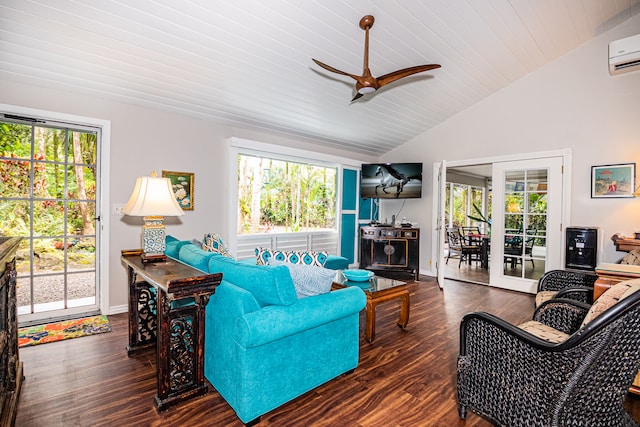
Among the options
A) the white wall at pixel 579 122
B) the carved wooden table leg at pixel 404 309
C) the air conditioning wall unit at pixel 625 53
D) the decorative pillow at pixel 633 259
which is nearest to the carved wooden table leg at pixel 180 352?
the carved wooden table leg at pixel 404 309

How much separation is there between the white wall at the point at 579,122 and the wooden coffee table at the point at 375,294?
2933 millimetres

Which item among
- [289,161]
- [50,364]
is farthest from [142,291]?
[289,161]

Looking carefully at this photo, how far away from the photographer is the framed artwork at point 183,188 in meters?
3.79

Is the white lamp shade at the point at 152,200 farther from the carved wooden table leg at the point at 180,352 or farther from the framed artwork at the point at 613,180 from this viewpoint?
the framed artwork at the point at 613,180

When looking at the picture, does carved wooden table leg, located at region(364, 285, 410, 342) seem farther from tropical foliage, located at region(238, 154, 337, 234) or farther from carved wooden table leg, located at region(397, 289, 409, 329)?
tropical foliage, located at region(238, 154, 337, 234)

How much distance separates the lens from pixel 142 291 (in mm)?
2557

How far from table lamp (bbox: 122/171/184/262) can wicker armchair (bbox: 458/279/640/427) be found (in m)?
2.17

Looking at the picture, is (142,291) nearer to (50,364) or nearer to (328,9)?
(50,364)

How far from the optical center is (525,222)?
15.3 feet

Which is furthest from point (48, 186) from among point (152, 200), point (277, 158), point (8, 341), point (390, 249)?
point (390, 249)

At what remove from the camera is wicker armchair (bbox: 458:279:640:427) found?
1.23m

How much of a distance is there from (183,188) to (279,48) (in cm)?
199

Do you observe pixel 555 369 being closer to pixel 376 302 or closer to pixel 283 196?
pixel 376 302

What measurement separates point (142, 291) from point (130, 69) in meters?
2.05
